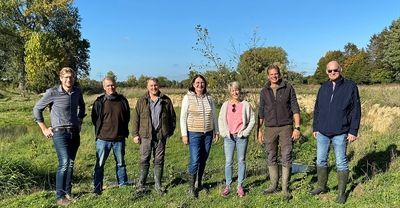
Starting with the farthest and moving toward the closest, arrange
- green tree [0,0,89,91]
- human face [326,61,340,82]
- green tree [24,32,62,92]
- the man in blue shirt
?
green tree [0,0,89,91]
green tree [24,32,62,92]
the man in blue shirt
human face [326,61,340,82]

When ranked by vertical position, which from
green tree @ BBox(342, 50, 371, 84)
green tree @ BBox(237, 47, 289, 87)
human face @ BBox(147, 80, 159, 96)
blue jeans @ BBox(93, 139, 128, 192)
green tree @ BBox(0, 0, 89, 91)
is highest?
green tree @ BBox(0, 0, 89, 91)

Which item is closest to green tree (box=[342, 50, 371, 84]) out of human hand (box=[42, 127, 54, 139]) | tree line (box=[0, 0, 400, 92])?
tree line (box=[0, 0, 400, 92])

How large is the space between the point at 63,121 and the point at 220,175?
4112 millimetres

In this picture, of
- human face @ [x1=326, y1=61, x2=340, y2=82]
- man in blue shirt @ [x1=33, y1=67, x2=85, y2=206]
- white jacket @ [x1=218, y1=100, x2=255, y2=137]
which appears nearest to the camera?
human face @ [x1=326, y1=61, x2=340, y2=82]

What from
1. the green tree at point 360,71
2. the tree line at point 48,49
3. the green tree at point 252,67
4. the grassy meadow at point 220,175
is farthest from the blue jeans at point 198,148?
the green tree at point 360,71

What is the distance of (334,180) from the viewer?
7559mm

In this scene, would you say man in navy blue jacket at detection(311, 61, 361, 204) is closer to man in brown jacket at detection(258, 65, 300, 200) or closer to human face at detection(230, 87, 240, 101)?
man in brown jacket at detection(258, 65, 300, 200)

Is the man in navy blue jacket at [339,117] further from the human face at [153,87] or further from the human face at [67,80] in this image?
the human face at [67,80]

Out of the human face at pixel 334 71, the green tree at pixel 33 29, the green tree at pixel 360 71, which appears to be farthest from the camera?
the green tree at pixel 360 71

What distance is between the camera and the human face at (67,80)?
6.34 meters

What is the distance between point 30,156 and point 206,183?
322 inches

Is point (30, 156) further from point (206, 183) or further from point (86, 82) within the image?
point (86, 82)

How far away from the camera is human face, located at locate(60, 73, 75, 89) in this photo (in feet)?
20.8

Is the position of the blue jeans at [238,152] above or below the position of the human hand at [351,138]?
below
